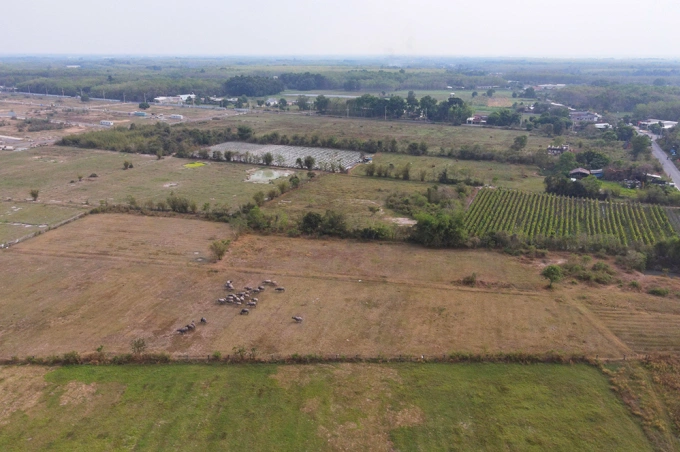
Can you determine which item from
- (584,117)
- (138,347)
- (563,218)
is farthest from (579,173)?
(138,347)

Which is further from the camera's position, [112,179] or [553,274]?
[112,179]

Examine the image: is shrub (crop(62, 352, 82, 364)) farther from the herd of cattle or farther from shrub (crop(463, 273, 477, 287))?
shrub (crop(463, 273, 477, 287))

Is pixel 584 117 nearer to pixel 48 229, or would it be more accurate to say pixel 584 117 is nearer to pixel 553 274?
pixel 553 274

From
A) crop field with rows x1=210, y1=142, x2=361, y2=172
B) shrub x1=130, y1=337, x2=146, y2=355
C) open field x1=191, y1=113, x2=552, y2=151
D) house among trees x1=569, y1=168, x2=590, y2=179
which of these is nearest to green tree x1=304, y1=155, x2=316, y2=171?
crop field with rows x1=210, y1=142, x2=361, y2=172

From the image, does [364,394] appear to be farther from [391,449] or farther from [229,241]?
[229,241]

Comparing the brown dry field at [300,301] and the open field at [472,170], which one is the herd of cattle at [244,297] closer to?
the brown dry field at [300,301]

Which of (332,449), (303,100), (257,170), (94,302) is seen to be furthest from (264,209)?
(303,100)

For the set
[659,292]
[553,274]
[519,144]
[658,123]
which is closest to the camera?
[659,292]

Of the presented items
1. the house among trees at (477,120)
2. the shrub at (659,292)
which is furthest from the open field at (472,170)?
the house among trees at (477,120)
